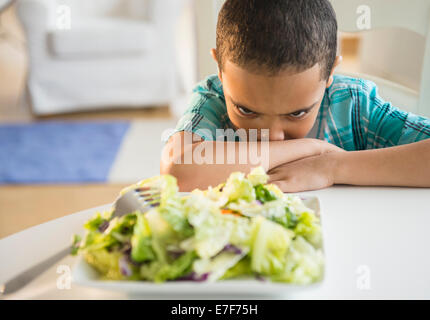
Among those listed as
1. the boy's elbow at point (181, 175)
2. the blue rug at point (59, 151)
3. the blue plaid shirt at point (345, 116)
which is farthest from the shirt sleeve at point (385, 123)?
the blue rug at point (59, 151)

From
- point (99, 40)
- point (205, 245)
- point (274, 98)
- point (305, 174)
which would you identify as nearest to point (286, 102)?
point (274, 98)

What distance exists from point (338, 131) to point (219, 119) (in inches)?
10.4

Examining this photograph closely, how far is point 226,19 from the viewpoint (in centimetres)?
86

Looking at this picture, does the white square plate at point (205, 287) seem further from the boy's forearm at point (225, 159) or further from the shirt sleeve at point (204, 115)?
the shirt sleeve at point (204, 115)

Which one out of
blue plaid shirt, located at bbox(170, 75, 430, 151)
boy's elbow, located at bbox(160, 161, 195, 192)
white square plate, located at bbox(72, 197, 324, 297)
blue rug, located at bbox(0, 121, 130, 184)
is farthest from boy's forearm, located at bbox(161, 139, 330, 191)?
blue rug, located at bbox(0, 121, 130, 184)

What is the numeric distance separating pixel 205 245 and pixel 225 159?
1.27 feet

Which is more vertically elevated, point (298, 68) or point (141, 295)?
point (298, 68)

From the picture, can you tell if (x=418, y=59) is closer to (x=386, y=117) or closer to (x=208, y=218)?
(x=386, y=117)

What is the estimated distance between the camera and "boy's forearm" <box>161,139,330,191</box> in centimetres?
84

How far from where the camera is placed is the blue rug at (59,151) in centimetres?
254

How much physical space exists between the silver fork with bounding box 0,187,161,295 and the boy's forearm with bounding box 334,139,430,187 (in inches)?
14.0

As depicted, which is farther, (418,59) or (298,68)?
(418,59)
